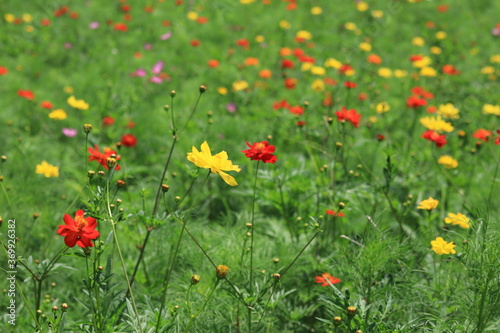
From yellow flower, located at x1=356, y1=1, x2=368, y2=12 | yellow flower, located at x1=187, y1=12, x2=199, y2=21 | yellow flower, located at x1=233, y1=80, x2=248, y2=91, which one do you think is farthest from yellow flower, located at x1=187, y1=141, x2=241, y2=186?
yellow flower, located at x1=356, y1=1, x2=368, y2=12

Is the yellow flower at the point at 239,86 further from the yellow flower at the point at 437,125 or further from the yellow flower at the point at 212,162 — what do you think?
the yellow flower at the point at 212,162

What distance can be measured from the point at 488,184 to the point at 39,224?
85.8 inches

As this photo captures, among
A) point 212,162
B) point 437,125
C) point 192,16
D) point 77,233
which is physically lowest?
point 192,16

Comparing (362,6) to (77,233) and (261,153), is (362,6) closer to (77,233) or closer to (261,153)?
(261,153)

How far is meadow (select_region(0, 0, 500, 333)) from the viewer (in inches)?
51.0

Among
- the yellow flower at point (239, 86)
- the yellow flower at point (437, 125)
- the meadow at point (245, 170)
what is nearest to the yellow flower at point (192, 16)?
the meadow at point (245, 170)

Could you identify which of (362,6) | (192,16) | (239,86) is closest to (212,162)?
(239,86)

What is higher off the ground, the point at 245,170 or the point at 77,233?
Result: the point at 77,233

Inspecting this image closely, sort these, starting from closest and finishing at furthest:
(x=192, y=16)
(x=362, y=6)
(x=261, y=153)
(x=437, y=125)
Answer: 1. (x=261, y=153)
2. (x=437, y=125)
3. (x=192, y=16)
4. (x=362, y=6)

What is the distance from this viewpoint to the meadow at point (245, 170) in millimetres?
1295

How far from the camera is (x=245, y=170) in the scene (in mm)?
2430

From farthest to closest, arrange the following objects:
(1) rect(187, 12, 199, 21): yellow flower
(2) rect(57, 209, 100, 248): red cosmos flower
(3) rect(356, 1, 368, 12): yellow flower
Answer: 1. (3) rect(356, 1, 368, 12): yellow flower
2. (1) rect(187, 12, 199, 21): yellow flower
3. (2) rect(57, 209, 100, 248): red cosmos flower

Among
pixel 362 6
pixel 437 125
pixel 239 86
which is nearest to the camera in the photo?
pixel 437 125

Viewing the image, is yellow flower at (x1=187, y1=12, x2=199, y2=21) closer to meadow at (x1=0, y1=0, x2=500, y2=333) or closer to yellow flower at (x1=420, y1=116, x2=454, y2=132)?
meadow at (x1=0, y1=0, x2=500, y2=333)
